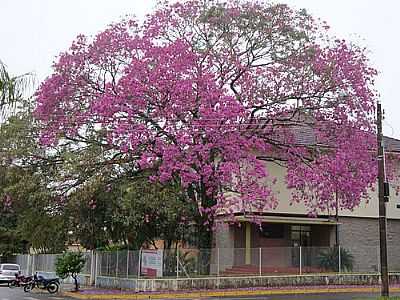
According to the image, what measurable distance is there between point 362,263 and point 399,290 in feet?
21.5

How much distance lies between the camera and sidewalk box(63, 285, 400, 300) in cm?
2700

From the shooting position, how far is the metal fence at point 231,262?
29156 millimetres

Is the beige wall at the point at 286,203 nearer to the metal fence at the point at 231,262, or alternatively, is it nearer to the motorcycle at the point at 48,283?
the metal fence at the point at 231,262

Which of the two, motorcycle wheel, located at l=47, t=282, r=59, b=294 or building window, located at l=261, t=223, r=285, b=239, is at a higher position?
building window, located at l=261, t=223, r=285, b=239

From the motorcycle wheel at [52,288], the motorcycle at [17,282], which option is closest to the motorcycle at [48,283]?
the motorcycle wheel at [52,288]

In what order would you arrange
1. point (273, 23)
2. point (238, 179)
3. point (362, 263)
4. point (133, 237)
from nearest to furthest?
1. point (238, 179)
2. point (273, 23)
3. point (133, 237)
4. point (362, 263)

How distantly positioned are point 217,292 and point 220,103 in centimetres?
834

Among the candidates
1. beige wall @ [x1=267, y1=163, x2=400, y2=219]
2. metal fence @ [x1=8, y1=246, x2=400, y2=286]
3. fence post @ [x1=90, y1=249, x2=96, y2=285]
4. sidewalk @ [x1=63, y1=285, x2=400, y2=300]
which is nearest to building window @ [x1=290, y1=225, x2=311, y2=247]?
beige wall @ [x1=267, y1=163, x2=400, y2=219]

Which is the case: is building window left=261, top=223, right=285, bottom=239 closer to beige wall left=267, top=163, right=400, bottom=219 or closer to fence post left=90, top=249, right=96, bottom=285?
beige wall left=267, top=163, right=400, bottom=219

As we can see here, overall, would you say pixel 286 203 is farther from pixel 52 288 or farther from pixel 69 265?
pixel 52 288

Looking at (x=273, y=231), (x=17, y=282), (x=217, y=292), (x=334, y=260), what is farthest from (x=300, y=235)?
(x=17, y=282)

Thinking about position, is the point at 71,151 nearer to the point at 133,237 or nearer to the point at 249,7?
the point at 133,237

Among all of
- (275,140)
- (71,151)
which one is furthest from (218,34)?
(71,151)

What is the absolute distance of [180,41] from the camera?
90.4 feet
